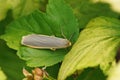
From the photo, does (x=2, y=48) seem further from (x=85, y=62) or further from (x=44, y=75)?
(x=85, y=62)

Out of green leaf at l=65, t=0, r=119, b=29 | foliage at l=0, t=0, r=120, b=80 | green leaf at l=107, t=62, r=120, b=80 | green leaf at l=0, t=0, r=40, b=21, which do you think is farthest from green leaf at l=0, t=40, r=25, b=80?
green leaf at l=107, t=62, r=120, b=80

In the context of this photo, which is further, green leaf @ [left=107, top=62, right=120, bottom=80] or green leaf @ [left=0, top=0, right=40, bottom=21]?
green leaf @ [left=0, top=0, right=40, bottom=21]

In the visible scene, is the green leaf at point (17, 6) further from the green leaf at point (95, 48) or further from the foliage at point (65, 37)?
the green leaf at point (95, 48)

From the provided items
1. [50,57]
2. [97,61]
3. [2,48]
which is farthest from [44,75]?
[2,48]

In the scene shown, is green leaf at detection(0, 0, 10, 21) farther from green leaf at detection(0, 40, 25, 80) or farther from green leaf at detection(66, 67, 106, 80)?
green leaf at detection(66, 67, 106, 80)

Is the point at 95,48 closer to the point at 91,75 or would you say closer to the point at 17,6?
the point at 91,75

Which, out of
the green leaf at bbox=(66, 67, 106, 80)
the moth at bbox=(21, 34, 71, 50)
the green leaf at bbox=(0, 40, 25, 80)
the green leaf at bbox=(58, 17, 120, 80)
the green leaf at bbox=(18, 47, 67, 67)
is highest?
the green leaf at bbox=(58, 17, 120, 80)
